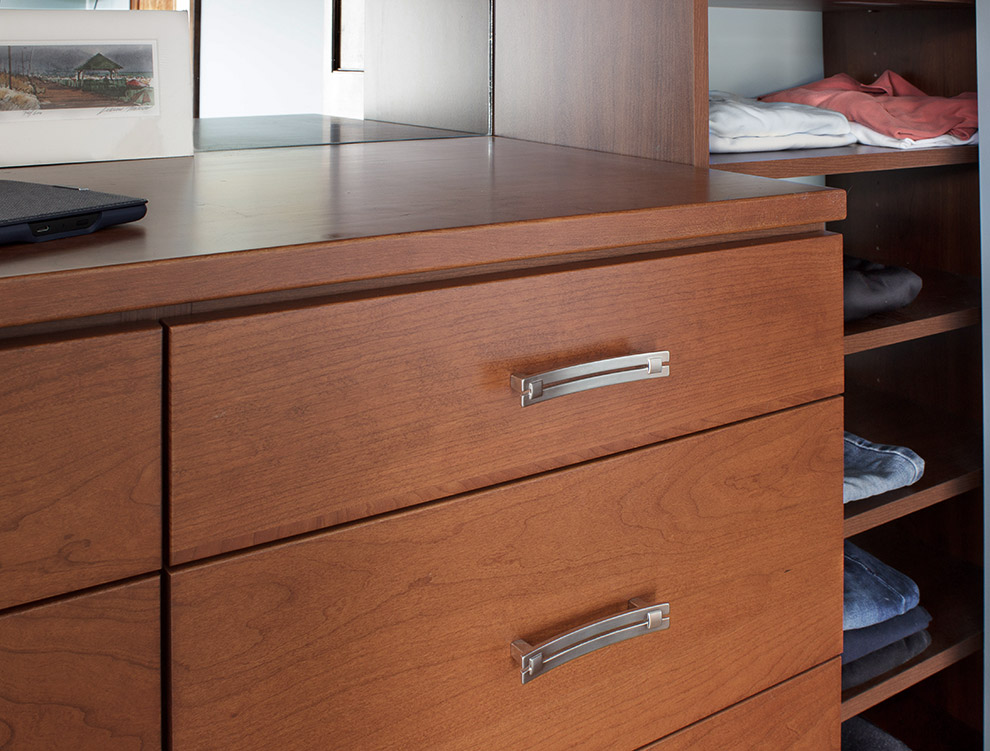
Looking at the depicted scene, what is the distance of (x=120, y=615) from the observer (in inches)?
21.8

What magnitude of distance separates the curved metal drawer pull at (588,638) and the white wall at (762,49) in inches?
36.4

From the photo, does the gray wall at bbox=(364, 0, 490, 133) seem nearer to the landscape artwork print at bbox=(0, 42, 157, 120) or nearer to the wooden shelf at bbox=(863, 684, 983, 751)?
the landscape artwork print at bbox=(0, 42, 157, 120)

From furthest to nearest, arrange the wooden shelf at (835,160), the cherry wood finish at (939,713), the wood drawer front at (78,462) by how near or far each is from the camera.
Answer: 1. the cherry wood finish at (939,713)
2. the wooden shelf at (835,160)
3. the wood drawer front at (78,462)

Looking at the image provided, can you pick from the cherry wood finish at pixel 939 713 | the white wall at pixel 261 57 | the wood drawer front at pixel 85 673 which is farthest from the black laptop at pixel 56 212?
the cherry wood finish at pixel 939 713

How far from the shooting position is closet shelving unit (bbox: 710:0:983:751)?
48.0 inches

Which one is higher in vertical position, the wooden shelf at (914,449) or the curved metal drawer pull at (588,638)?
the wooden shelf at (914,449)

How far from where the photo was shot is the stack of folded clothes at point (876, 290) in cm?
111

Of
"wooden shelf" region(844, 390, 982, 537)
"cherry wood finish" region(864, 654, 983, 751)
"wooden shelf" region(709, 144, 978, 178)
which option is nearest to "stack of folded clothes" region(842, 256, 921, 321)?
"wooden shelf" region(709, 144, 978, 178)

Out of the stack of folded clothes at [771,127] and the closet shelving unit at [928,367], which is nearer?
the stack of folded clothes at [771,127]

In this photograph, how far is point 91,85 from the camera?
88 centimetres

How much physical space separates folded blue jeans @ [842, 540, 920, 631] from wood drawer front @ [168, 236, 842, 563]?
465mm

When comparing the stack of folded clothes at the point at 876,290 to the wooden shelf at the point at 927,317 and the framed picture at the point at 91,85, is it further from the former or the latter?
the framed picture at the point at 91,85

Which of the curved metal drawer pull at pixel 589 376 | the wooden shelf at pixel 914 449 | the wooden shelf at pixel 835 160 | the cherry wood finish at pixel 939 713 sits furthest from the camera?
the cherry wood finish at pixel 939 713

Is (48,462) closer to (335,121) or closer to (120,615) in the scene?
(120,615)
